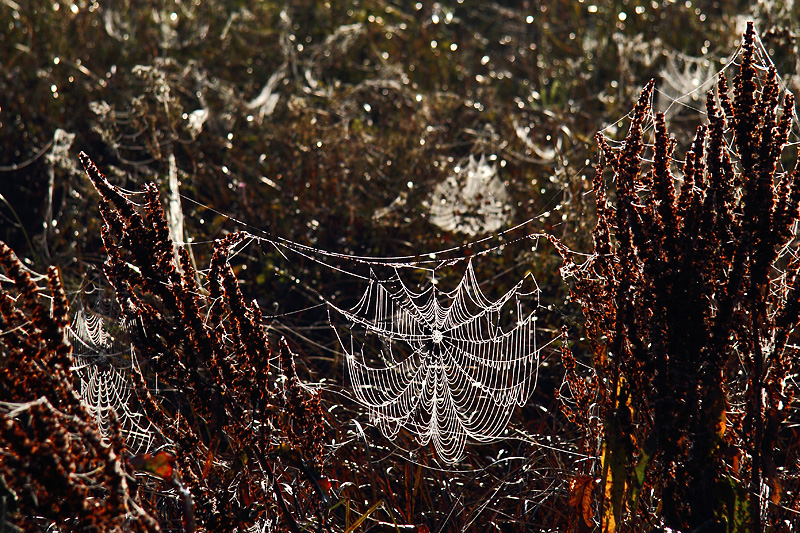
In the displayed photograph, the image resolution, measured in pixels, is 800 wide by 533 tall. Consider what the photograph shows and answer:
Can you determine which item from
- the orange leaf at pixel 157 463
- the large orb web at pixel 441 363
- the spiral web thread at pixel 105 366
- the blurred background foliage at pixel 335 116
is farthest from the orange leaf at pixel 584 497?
the spiral web thread at pixel 105 366

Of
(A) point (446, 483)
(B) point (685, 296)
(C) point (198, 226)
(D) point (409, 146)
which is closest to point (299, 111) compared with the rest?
(D) point (409, 146)

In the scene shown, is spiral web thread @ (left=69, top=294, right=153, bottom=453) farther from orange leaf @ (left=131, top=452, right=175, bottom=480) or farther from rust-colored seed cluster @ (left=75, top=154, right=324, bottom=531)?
orange leaf @ (left=131, top=452, right=175, bottom=480)

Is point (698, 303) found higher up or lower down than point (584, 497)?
higher up

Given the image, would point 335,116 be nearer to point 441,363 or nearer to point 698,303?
point 441,363

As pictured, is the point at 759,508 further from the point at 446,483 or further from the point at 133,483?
the point at 133,483

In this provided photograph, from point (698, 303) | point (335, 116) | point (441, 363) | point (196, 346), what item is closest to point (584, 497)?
point (698, 303)

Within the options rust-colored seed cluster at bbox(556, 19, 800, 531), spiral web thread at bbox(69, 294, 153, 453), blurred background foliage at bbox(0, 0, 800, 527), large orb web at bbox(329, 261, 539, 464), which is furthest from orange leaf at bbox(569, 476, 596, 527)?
spiral web thread at bbox(69, 294, 153, 453)
